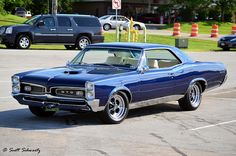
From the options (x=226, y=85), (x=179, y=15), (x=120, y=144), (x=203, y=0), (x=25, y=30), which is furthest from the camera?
(x=179, y=15)

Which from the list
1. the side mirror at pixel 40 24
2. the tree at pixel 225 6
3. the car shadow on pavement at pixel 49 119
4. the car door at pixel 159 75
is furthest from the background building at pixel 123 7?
the car shadow on pavement at pixel 49 119

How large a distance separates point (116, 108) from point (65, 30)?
63.8ft

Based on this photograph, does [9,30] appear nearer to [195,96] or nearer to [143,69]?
[195,96]

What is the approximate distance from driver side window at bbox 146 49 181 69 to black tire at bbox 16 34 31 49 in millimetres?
17211

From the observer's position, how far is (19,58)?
22.5 metres

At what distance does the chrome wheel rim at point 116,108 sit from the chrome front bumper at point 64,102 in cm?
31

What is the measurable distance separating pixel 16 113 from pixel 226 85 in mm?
7601

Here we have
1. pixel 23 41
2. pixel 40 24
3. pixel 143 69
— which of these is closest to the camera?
pixel 143 69

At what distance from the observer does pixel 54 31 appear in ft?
93.1

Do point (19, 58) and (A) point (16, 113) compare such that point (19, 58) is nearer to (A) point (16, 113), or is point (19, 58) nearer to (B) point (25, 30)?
(B) point (25, 30)

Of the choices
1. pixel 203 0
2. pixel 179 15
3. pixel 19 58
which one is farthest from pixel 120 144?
pixel 179 15

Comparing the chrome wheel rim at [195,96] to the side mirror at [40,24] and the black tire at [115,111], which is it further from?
the side mirror at [40,24]


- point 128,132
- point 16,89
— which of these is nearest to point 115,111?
point 128,132

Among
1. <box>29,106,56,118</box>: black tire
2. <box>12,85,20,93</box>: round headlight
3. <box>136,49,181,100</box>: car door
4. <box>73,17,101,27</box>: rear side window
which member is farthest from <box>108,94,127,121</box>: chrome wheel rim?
<box>73,17,101,27</box>: rear side window
